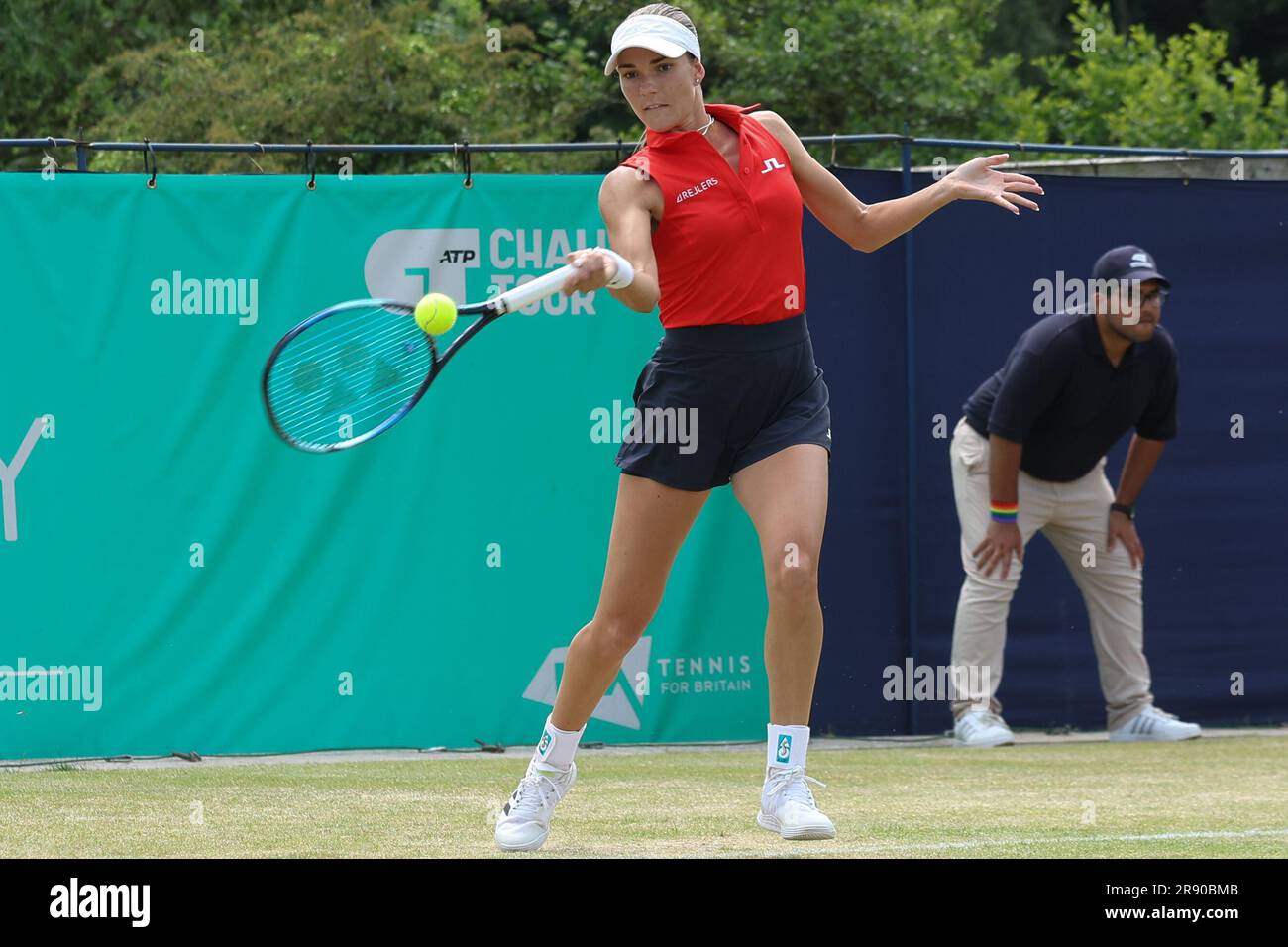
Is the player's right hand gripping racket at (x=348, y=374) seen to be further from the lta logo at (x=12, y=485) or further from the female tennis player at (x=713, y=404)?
the lta logo at (x=12, y=485)

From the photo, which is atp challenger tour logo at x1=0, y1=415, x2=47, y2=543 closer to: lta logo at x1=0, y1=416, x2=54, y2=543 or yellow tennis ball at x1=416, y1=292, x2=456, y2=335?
lta logo at x1=0, y1=416, x2=54, y2=543

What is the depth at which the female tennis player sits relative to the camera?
16.0ft

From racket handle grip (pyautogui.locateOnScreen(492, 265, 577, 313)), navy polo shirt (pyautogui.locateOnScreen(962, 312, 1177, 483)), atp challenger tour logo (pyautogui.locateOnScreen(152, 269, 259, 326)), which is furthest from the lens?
navy polo shirt (pyautogui.locateOnScreen(962, 312, 1177, 483))

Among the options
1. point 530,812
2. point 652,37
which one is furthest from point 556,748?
point 652,37

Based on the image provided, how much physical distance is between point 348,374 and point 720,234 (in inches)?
42.9

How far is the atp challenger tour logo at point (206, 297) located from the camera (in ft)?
24.6

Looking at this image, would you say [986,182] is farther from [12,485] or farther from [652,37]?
[12,485]

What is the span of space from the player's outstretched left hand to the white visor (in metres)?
0.84

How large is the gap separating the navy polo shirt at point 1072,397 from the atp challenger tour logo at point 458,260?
1.78m

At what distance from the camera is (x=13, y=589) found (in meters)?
7.33

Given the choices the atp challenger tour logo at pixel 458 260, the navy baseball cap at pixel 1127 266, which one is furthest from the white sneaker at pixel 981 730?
the atp challenger tour logo at pixel 458 260

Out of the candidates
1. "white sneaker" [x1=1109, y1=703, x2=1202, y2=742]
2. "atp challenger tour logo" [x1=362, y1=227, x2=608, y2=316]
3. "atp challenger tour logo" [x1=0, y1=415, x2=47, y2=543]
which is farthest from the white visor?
"white sneaker" [x1=1109, y1=703, x2=1202, y2=742]

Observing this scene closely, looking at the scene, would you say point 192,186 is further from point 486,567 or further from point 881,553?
point 881,553
